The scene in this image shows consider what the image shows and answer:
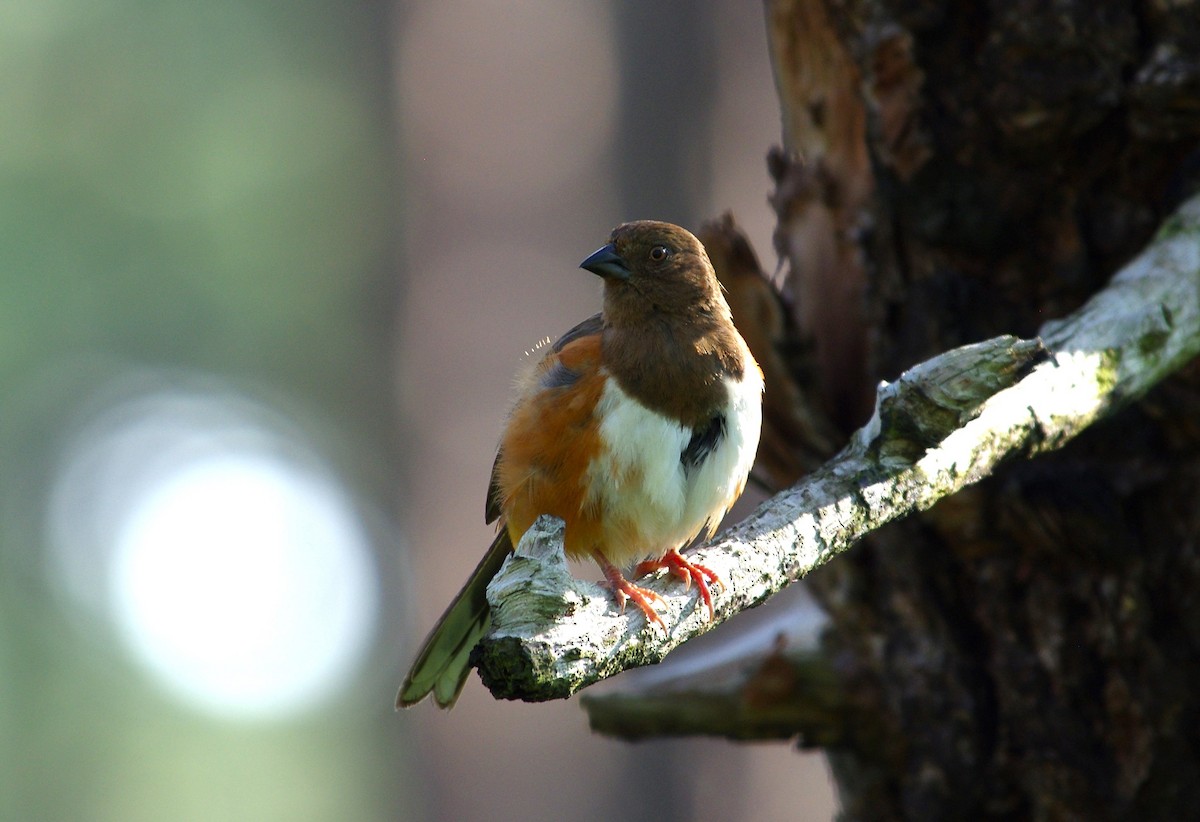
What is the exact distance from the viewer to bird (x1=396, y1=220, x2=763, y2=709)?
3182 mm

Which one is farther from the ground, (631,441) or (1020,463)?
(631,441)

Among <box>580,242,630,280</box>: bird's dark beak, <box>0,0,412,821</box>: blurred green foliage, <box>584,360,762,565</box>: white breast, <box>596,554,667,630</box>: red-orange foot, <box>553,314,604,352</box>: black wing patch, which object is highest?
<box>0,0,412,821</box>: blurred green foliage

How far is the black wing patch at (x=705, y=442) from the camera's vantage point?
10.6ft

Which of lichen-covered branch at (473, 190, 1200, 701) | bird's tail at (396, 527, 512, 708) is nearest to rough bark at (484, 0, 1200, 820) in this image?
lichen-covered branch at (473, 190, 1200, 701)

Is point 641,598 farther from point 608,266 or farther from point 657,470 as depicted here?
point 608,266

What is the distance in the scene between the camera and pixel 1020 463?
118 inches

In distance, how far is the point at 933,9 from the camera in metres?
3.05

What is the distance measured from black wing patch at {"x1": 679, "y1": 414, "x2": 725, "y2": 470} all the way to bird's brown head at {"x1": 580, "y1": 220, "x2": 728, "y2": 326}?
371mm

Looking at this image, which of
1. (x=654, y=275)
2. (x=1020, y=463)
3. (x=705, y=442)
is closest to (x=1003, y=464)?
(x=1020, y=463)

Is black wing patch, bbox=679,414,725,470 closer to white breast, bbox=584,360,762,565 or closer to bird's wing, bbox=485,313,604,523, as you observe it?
white breast, bbox=584,360,762,565

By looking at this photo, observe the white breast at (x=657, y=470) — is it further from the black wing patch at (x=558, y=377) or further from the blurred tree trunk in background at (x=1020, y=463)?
the blurred tree trunk in background at (x=1020, y=463)

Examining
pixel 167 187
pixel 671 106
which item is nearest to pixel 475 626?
pixel 671 106

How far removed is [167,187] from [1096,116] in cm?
968

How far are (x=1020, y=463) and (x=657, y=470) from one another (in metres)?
0.96
